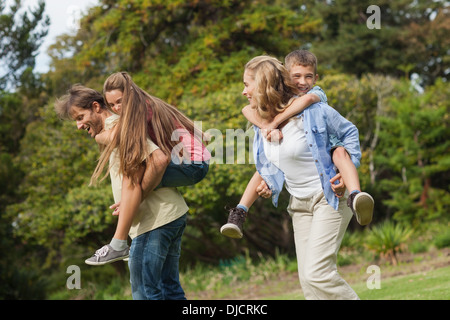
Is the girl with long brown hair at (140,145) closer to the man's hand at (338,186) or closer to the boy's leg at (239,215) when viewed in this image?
the boy's leg at (239,215)

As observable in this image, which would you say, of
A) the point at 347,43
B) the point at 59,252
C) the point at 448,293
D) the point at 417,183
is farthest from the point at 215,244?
the point at 347,43

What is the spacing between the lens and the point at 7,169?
12.5 m

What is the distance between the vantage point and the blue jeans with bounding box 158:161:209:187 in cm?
321

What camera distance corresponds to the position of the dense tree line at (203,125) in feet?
35.3

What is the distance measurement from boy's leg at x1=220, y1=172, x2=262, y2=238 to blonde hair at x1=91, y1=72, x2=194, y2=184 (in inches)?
21.0

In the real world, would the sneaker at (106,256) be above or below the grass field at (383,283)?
below

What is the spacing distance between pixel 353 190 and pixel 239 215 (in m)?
0.71

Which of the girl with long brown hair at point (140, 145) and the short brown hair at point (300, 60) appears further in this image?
the short brown hair at point (300, 60)

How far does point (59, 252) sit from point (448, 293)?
13405 millimetres

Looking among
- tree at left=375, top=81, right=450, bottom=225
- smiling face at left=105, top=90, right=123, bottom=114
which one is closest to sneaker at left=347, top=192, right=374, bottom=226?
smiling face at left=105, top=90, right=123, bottom=114

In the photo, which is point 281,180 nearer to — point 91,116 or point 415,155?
point 91,116

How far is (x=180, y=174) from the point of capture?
10.6 feet

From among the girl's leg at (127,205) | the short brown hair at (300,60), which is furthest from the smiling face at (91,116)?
the short brown hair at (300,60)

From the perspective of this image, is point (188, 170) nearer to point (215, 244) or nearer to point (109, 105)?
point (109, 105)
